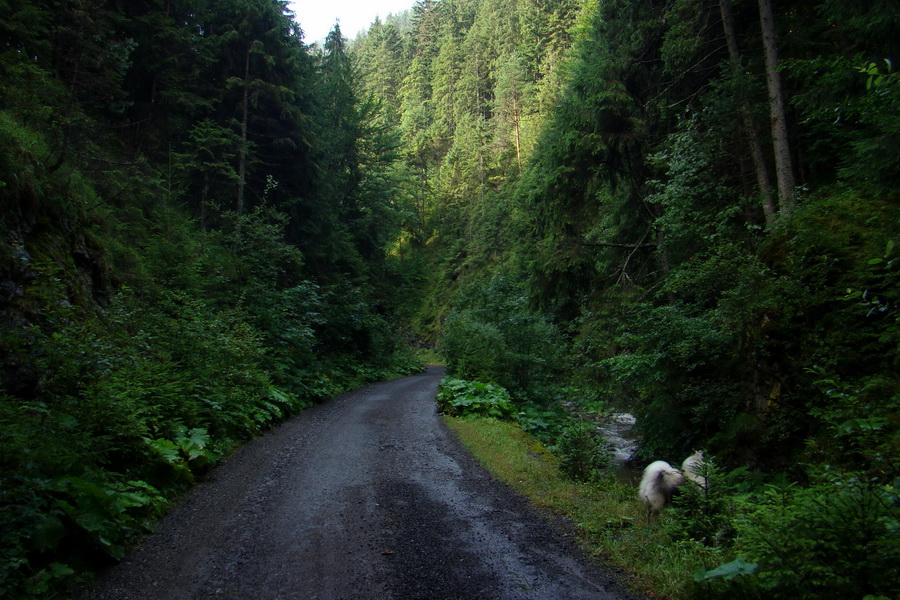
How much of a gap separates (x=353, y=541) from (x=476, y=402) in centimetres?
823

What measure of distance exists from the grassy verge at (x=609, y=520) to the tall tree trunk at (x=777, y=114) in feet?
20.5

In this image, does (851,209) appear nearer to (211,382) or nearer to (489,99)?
(211,382)

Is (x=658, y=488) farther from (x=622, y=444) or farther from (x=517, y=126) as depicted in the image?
(x=517, y=126)

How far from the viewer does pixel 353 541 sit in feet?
15.1

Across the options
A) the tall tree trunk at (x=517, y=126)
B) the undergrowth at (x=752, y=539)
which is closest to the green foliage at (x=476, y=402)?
the undergrowth at (x=752, y=539)

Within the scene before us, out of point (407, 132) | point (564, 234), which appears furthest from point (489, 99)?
point (564, 234)

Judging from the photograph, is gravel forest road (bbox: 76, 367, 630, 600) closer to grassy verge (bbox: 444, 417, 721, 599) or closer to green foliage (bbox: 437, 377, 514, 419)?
grassy verge (bbox: 444, 417, 721, 599)

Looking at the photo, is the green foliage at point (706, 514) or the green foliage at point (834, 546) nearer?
the green foliage at point (834, 546)

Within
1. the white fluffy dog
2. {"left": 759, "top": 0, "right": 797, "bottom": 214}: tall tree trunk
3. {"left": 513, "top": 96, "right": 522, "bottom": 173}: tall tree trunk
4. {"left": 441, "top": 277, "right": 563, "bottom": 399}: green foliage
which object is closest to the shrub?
the white fluffy dog

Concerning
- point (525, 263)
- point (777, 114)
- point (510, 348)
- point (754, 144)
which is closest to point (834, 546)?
point (777, 114)

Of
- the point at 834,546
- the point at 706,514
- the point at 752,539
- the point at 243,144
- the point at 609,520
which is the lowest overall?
the point at 609,520

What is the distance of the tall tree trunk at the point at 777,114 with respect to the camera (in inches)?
334

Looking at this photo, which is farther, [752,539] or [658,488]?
[658,488]

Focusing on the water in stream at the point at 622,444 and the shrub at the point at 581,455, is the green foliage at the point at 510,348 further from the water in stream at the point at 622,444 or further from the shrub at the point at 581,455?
the shrub at the point at 581,455
